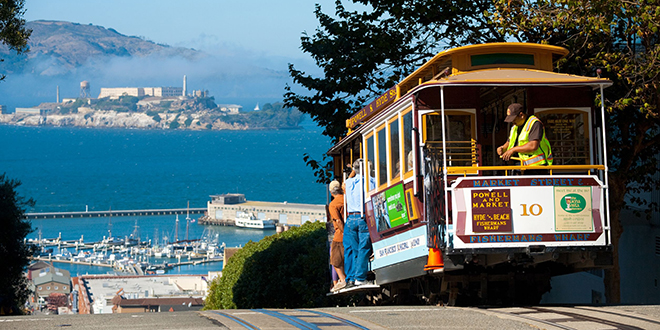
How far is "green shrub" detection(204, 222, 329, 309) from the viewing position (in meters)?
28.8

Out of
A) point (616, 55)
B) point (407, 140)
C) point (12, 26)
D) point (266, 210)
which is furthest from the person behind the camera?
point (266, 210)

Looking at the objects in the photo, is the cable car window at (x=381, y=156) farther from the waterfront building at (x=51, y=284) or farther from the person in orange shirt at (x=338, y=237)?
the waterfront building at (x=51, y=284)

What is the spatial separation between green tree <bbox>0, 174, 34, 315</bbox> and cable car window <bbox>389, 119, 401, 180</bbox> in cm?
1853

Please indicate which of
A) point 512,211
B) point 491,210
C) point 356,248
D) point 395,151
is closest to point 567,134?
point 512,211

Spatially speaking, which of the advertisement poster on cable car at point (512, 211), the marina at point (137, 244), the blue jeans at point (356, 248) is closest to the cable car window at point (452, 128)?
the advertisement poster on cable car at point (512, 211)

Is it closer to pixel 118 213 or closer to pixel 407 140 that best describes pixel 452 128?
pixel 407 140

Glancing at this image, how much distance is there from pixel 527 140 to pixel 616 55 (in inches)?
229

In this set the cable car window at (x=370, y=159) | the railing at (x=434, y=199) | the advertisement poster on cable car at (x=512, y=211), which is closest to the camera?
the advertisement poster on cable car at (x=512, y=211)

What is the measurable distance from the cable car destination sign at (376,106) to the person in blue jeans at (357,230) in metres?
0.87

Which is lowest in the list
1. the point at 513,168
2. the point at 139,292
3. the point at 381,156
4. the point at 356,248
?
the point at 139,292

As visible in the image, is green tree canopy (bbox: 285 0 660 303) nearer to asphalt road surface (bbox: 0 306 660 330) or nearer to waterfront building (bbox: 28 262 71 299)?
asphalt road surface (bbox: 0 306 660 330)

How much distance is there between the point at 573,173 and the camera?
12273 millimetres

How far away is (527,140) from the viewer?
38.2 feet

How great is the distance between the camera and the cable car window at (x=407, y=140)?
1255 centimetres
